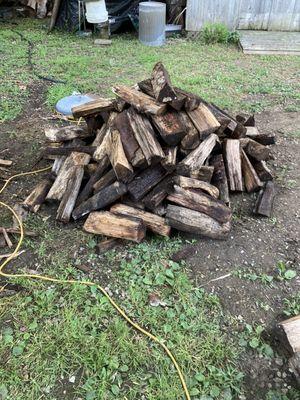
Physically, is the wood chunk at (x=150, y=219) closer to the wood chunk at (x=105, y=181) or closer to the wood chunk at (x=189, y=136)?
the wood chunk at (x=105, y=181)

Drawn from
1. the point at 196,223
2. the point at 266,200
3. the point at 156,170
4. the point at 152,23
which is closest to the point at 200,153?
the point at 156,170

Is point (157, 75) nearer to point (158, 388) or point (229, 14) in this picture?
point (158, 388)

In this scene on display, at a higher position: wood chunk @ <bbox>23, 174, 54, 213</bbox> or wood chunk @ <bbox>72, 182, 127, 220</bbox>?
wood chunk @ <bbox>72, 182, 127, 220</bbox>

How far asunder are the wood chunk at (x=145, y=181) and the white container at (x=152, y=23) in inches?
226

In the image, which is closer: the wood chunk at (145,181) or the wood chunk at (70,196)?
the wood chunk at (145,181)

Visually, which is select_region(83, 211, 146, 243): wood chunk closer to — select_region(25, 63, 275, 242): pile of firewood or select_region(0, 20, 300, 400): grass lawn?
select_region(25, 63, 275, 242): pile of firewood

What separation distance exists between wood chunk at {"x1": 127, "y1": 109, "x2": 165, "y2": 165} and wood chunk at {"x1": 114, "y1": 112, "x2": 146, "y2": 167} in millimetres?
38

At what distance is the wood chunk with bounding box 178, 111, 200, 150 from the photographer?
327cm

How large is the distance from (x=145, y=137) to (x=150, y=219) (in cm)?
69

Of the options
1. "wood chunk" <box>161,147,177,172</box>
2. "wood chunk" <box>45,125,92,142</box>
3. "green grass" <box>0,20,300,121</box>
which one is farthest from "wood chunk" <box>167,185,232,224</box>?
"green grass" <box>0,20,300,121</box>

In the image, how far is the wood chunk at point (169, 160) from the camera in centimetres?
312

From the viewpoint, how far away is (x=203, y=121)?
3373mm

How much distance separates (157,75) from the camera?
3439 millimetres

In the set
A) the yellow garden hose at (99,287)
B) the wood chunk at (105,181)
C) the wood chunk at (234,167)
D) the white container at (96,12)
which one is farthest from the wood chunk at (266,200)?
the white container at (96,12)
